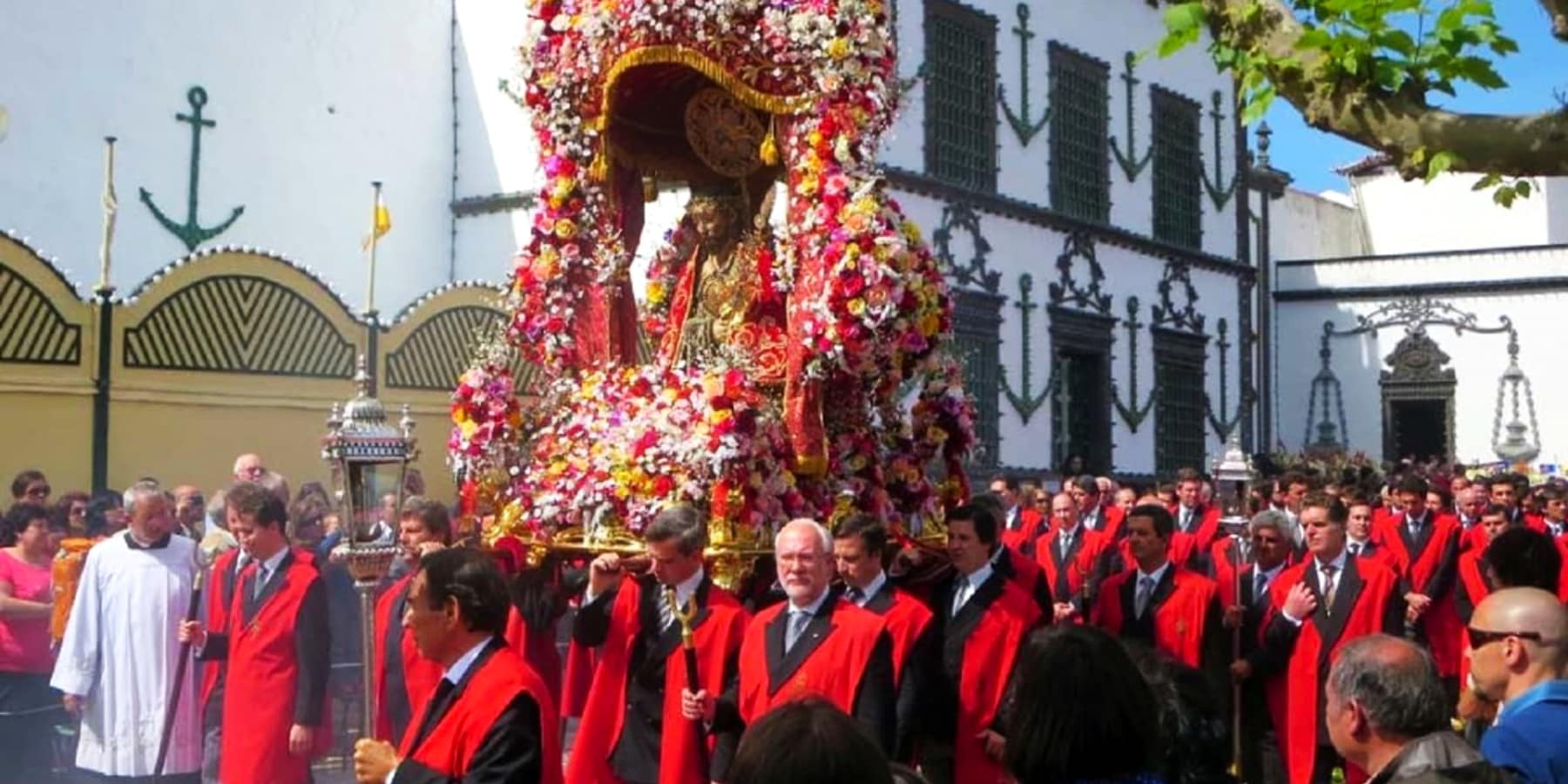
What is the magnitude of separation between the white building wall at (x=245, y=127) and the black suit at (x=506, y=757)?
45.3ft

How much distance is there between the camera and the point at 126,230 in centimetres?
1714

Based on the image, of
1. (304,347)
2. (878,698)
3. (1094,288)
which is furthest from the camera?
(1094,288)

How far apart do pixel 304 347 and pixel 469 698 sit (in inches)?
422

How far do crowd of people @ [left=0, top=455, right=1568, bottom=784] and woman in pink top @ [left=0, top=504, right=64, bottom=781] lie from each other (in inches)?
0.6

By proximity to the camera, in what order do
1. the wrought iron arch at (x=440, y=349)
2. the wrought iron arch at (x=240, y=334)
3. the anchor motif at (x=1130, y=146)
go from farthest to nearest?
the anchor motif at (x=1130, y=146) < the wrought iron arch at (x=440, y=349) < the wrought iron arch at (x=240, y=334)

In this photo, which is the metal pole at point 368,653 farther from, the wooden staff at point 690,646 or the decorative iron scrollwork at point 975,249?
the decorative iron scrollwork at point 975,249

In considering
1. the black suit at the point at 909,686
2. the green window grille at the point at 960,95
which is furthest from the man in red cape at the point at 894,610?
the green window grille at the point at 960,95

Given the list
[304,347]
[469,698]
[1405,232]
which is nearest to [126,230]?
[304,347]

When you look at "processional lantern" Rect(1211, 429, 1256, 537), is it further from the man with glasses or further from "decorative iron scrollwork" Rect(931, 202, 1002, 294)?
the man with glasses

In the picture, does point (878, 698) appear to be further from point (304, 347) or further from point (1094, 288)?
point (1094, 288)

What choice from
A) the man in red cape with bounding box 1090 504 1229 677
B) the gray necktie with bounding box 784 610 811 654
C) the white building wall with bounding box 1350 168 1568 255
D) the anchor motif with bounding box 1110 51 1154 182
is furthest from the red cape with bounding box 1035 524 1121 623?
the white building wall with bounding box 1350 168 1568 255

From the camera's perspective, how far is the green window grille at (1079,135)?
21.6m

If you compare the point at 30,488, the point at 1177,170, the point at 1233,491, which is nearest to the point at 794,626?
the point at 30,488

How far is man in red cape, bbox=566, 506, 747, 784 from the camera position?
6.19 metres
